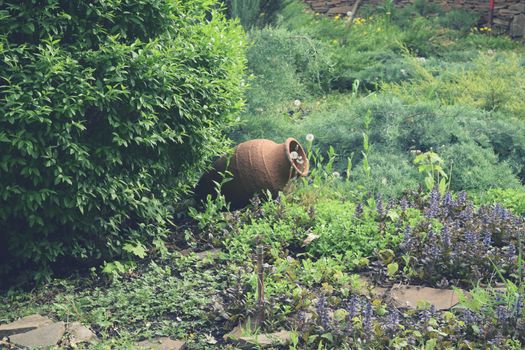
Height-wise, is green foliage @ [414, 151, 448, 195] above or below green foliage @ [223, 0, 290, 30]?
below

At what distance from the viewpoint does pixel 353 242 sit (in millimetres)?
5055

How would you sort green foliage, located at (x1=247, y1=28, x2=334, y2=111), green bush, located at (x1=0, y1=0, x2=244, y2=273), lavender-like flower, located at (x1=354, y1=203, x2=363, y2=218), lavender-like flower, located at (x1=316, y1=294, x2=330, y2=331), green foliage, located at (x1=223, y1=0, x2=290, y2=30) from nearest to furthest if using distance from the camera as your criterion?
lavender-like flower, located at (x1=316, y1=294, x2=330, y2=331) → green bush, located at (x1=0, y1=0, x2=244, y2=273) → lavender-like flower, located at (x1=354, y1=203, x2=363, y2=218) → green foliage, located at (x1=247, y1=28, x2=334, y2=111) → green foliage, located at (x1=223, y1=0, x2=290, y2=30)

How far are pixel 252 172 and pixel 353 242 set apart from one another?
1.25 meters

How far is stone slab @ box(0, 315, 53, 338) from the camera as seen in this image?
4207mm

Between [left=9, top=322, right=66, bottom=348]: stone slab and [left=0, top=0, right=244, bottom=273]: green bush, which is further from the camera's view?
[left=0, top=0, right=244, bottom=273]: green bush

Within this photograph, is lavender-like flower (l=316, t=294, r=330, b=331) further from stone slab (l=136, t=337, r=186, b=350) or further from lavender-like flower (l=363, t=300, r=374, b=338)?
stone slab (l=136, t=337, r=186, b=350)

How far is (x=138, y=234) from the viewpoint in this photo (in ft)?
17.3

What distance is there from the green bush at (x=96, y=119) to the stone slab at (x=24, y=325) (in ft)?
1.66

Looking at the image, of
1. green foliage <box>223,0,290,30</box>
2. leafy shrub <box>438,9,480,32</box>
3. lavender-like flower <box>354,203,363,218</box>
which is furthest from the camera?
leafy shrub <box>438,9,480,32</box>

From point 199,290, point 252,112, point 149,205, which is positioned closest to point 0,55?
point 149,205

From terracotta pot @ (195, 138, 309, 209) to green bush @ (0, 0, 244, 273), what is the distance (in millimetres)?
545

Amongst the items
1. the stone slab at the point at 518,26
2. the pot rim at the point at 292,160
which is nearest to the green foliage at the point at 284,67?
the pot rim at the point at 292,160

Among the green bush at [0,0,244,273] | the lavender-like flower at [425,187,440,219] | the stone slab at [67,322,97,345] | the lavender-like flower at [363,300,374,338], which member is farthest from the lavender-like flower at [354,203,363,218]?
the stone slab at [67,322,97,345]

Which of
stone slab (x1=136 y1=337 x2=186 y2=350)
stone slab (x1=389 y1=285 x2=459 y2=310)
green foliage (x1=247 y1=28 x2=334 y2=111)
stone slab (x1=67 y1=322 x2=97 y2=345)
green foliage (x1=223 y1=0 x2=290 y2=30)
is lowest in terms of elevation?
stone slab (x1=389 y1=285 x2=459 y2=310)
